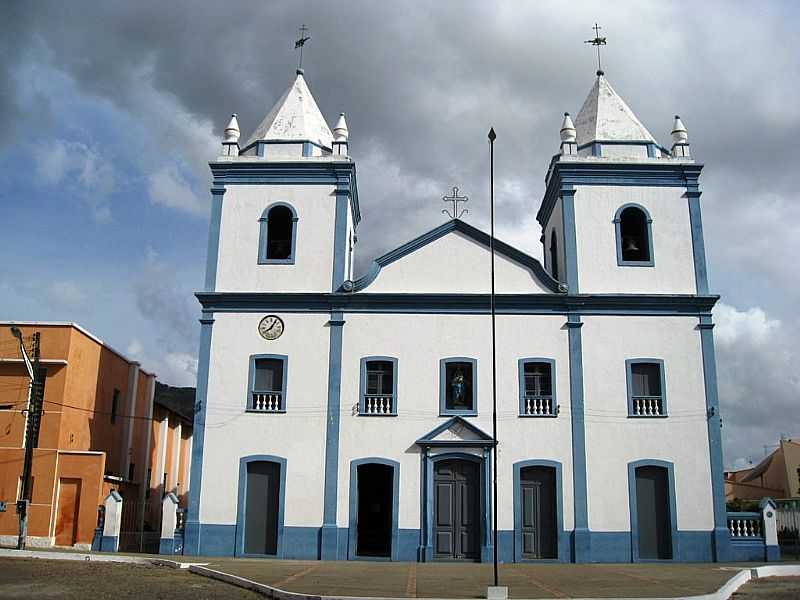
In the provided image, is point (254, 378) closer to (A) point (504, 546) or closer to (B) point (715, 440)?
(A) point (504, 546)

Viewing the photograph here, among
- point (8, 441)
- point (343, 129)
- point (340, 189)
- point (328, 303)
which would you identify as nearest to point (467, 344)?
point (328, 303)

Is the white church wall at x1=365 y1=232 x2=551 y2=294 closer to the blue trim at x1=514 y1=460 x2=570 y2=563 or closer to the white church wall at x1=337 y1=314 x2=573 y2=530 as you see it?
the white church wall at x1=337 y1=314 x2=573 y2=530

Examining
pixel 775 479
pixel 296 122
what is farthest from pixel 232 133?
pixel 775 479

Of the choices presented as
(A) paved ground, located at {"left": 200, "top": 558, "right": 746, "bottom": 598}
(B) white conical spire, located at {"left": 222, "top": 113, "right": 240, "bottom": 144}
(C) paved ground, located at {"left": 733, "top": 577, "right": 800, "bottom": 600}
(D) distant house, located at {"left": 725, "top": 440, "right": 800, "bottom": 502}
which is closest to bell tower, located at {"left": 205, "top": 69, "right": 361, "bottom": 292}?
(B) white conical spire, located at {"left": 222, "top": 113, "right": 240, "bottom": 144}

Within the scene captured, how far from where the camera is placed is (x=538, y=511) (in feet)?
62.9

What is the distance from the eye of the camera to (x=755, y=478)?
49.3 metres

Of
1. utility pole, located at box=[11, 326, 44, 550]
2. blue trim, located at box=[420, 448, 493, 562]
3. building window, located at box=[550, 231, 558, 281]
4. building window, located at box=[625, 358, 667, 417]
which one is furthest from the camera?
building window, located at box=[550, 231, 558, 281]

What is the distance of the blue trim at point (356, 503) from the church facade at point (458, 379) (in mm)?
49

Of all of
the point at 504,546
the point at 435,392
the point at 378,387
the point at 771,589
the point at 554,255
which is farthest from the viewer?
the point at 554,255

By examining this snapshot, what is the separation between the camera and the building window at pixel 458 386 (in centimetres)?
1955

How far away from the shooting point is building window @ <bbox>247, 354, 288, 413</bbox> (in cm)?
1973

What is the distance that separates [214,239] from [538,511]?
10.7 metres

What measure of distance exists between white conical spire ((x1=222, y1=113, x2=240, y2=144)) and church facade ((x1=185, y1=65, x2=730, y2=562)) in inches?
29.6

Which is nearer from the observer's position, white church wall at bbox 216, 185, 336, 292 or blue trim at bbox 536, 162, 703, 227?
white church wall at bbox 216, 185, 336, 292
